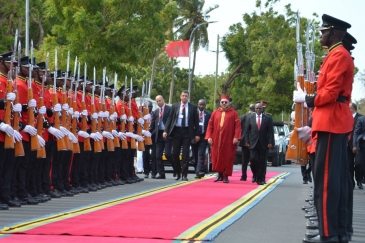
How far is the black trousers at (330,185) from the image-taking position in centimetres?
937

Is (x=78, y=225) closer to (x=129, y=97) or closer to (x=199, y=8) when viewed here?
(x=129, y=97)

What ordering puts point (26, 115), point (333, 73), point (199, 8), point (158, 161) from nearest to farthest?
1. point (333, 73)
2. point (26, 115)
3. point (158, 161)
4. point (199, 8)

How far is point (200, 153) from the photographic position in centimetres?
2425

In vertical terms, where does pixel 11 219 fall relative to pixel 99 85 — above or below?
below

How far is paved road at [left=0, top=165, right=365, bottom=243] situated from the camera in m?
10.8

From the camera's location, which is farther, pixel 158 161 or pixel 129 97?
pixel 158 161

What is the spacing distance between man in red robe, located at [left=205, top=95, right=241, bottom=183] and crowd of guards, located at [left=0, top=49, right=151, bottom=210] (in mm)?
1978

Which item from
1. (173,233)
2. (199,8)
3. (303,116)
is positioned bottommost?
(173,233)

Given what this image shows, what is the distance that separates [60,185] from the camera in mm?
16469

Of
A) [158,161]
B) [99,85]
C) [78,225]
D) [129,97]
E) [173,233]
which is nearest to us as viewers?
[173,233]

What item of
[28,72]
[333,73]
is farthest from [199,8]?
→ [333,73]

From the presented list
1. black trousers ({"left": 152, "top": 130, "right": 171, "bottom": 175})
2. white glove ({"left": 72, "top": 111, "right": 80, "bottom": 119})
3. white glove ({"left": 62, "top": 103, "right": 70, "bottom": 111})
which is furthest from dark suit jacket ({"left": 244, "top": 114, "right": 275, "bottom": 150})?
white glove ({"left": 62, "top": 103, "right": 70, "bottom": 111})

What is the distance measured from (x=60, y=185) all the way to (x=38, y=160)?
139 cm

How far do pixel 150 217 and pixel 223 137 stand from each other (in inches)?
406
